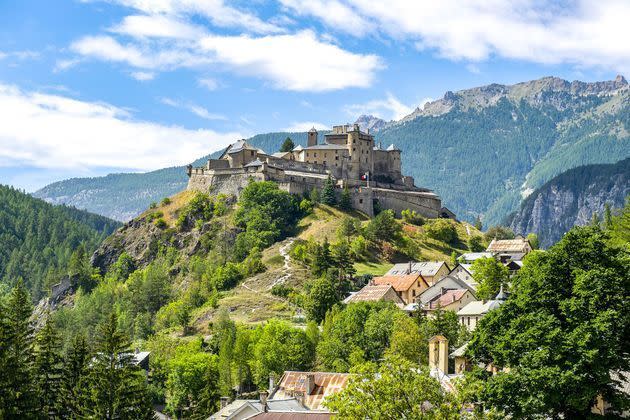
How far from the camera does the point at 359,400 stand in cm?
4166

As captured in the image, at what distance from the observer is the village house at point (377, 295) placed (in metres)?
109

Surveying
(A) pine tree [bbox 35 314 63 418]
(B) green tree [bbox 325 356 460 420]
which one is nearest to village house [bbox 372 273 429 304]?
(A) pine tree [bbox 35 314 63 418]

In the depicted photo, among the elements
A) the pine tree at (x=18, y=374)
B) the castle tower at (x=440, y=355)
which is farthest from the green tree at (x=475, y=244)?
the pine tree at (x=18, y=374)

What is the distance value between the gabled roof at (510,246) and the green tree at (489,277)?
77.4 feet

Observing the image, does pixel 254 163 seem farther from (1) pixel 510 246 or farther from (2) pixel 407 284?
(2) pixel 407 284

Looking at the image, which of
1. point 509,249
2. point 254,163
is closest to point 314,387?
point 509,249

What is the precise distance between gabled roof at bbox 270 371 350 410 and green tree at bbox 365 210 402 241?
73542 millimetres

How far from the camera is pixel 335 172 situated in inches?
6757

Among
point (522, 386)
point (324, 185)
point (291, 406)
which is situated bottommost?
point (291, 406)

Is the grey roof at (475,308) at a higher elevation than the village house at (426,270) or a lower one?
lower

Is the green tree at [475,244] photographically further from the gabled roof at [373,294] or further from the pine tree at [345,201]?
the gabled roof at [373,294]

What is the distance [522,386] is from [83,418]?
30.6 m

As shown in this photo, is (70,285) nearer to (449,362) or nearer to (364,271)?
(364,271)

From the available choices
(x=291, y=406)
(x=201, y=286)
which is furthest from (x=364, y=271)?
(x=291, y=406)
